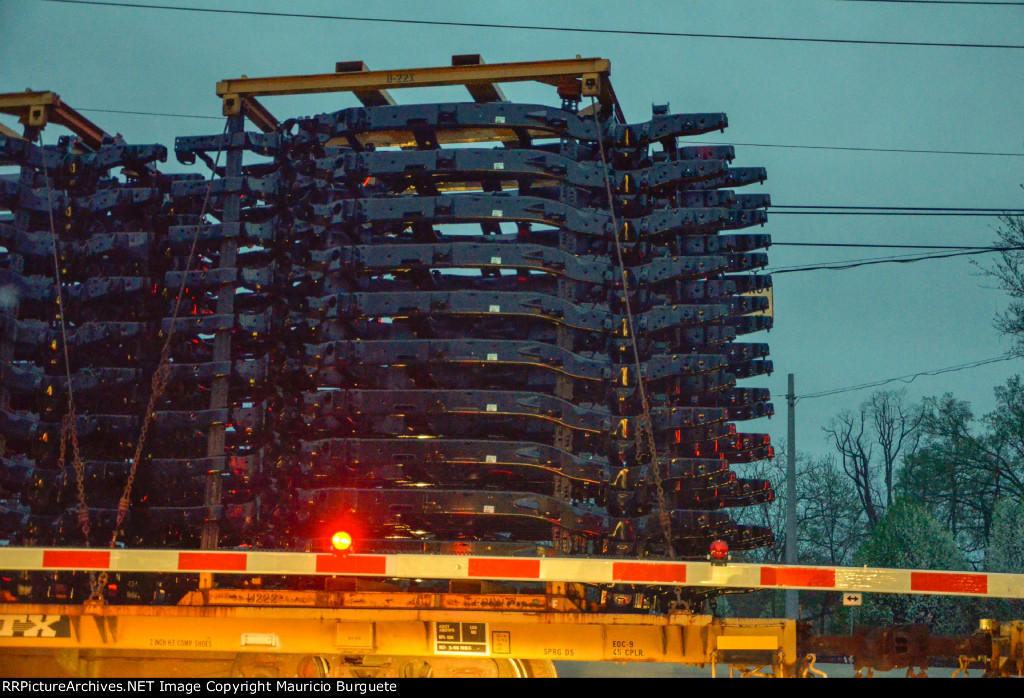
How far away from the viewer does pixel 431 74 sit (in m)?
12.1

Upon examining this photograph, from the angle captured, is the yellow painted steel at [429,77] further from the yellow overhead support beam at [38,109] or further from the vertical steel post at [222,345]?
the yellow overhead support beam at [38,109]

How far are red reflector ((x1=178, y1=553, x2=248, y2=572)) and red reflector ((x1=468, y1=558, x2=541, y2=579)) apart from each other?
146 cm

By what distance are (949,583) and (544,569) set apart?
2.41 metres

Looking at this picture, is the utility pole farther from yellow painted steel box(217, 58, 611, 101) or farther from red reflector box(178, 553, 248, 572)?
red reflector box(178, 553, 248, 572)

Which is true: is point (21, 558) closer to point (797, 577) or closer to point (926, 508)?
point (797, 577)

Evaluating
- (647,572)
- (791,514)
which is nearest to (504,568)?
(647,572)

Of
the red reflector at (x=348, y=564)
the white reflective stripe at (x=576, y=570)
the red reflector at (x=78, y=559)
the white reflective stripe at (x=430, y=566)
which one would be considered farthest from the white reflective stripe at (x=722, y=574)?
the red reflector at (x=78, y=559)

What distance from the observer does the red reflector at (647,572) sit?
7.00 meters

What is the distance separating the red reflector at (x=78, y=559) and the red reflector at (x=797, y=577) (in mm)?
4094

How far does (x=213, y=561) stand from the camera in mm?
7402

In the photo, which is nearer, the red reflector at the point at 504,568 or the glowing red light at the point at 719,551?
the glowing red light at the point at 719,551

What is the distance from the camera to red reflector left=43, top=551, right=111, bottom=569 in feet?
24.4

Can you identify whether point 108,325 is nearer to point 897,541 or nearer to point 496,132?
point 496,132
